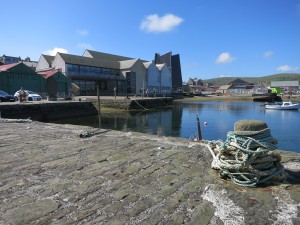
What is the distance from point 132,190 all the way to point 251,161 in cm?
178

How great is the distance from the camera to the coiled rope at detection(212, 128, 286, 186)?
374 centimetres

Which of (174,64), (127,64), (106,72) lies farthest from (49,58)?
(174,64)

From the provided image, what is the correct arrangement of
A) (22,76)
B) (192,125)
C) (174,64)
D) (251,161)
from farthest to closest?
1. (174,64)
2. (22,76)
3. (192,125)
4. (251,161)

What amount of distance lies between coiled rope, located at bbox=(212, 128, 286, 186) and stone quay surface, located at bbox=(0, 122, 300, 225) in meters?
0.15

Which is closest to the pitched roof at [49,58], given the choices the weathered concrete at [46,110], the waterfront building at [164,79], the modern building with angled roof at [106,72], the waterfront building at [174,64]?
the modern building with angled roof at [106,72]

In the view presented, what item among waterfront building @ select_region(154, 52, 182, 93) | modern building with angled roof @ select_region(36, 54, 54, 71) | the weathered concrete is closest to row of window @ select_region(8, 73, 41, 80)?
the weathered concrete

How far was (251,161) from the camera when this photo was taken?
3752 mm

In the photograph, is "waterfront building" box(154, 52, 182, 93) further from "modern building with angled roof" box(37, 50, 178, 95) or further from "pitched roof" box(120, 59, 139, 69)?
"pitched roof" box(120, 59, 139, 69)

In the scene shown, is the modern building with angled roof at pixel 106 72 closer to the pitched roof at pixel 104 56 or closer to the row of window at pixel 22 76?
the pitched roof at pixel 104 56

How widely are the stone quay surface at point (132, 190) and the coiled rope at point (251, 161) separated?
0.49 ft

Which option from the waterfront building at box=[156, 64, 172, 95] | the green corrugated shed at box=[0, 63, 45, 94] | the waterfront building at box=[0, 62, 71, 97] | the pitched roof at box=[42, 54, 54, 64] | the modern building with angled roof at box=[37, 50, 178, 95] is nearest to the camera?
the green corrugated shed at box=[0, 63, 45, 94]

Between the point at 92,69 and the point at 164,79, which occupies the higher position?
the point at 92,69

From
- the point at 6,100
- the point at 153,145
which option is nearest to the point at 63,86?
the point at 6,100

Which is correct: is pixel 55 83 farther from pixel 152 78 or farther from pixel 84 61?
pixel 152 78
